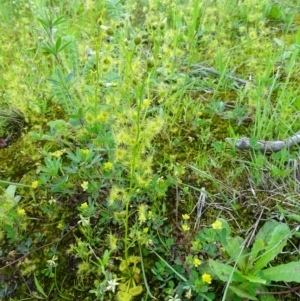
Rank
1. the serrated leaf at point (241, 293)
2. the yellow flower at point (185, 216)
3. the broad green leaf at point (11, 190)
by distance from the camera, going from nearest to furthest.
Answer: the serrated leaf at point (241, 293)
the yellow flower at point (185, 216)
the broad green leaf at point (11, 190)

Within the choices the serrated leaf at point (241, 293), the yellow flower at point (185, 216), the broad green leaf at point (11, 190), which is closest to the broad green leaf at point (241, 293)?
the serrated leaf at point (241, 293)

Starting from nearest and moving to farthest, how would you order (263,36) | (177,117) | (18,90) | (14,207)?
(14,207), (177,117), (18,90), (263,36)

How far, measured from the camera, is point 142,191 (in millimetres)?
1226

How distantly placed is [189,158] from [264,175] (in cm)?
29

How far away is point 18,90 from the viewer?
1.68 m

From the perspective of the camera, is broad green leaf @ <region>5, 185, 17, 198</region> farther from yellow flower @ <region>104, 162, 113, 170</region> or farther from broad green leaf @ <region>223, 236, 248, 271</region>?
broad green leaf @ <region>223, 236, 248, 271</region>

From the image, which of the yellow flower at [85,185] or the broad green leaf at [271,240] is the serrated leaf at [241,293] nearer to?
the broad green leaf at [271,240]

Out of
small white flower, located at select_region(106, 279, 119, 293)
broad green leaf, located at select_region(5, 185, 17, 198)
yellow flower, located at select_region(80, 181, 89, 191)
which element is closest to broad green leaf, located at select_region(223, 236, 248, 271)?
small white flower, located at select_region(106, 279, 119, 293)

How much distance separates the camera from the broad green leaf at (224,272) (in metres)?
1.01

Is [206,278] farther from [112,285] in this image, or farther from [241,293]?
[112,285]

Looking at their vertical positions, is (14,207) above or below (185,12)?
below

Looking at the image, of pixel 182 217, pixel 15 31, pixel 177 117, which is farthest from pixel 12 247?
pixel 15 31

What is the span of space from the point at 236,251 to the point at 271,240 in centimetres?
11

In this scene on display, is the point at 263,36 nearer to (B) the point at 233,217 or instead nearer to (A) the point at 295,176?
(A) the point at 295,176
